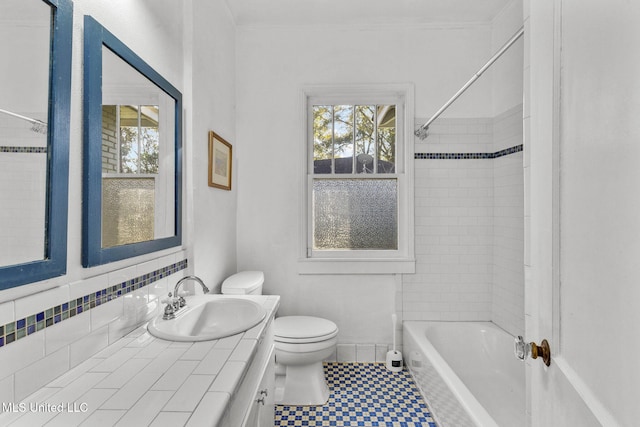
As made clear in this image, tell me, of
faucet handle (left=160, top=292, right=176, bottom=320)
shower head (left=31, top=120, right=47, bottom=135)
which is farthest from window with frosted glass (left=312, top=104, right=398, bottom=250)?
shower head (left=31, top=120, right=47, bottom=135)

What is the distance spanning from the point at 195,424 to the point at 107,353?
568 mm

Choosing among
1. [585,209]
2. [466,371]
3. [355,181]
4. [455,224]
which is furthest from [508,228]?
[585,209]

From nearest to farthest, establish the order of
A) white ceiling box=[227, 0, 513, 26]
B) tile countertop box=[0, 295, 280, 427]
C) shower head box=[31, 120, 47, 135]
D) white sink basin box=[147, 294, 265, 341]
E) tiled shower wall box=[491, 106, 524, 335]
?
tile countertop box=[0, 295, 280, 427] < shower head box=[31, 120, 47, 135] < white sink basin box=[147, 294, 265, 341] < tiled shower wall box=[491, 106, 524, 335] < white ceiling box=[227, 0, 513, 26]

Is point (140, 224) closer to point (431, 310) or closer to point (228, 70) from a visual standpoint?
point (228, 70)

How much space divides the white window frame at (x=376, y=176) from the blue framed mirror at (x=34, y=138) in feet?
5.66

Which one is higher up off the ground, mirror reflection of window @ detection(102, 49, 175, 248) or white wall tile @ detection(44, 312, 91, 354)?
mirror reflection of window @ detection(102, 49, 175, 248)

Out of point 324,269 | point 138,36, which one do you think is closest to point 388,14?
point 138,36

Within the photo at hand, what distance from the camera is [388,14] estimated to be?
2434 millimetres

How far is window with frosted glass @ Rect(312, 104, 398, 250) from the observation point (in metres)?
2.62

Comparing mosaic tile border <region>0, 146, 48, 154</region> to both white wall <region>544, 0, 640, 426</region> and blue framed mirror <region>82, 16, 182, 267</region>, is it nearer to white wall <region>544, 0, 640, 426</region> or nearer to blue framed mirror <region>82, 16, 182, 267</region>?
blue framed mirror <region>82, 16, 182, 267</region>

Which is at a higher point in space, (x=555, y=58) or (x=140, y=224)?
(x=555, y=58)

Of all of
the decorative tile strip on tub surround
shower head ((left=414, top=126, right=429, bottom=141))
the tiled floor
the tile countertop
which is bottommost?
the tiled floor

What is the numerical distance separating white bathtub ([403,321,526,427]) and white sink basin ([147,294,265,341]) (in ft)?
3.46

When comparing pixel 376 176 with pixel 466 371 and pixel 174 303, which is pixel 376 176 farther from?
pixel 174 303
